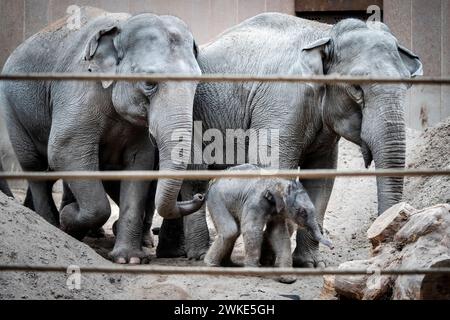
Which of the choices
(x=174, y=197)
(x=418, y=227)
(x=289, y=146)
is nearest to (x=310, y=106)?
(x=289, y=146)

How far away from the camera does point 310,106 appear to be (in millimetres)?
7527

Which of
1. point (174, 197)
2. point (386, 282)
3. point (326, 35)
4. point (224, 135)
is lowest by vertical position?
point (386, 282)

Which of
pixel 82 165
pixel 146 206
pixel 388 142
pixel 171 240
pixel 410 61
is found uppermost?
pixel 410 61

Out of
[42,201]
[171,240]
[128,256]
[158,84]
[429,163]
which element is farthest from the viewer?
[429,163]

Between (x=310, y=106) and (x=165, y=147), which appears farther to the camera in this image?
(x=310, y=106)

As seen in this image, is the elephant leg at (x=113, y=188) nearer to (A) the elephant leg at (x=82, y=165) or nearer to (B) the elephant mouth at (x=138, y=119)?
(A) the elephant leg at (x=82, y=165)

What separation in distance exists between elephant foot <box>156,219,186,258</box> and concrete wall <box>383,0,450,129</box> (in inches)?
186

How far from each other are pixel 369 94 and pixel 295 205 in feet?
3.19

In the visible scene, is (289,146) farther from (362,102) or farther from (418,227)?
(418,227)

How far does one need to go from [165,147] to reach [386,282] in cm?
217

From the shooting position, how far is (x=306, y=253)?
7695 millimetres

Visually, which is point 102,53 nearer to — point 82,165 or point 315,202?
point 82,165

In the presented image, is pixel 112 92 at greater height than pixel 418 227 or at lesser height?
greater

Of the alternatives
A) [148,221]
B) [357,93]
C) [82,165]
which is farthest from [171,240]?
[357,93]
